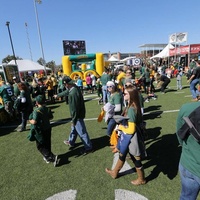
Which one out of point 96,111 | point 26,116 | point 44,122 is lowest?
point 96,111

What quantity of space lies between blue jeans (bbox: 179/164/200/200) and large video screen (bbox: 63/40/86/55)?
34.2m

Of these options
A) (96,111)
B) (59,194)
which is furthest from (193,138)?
(96,111)

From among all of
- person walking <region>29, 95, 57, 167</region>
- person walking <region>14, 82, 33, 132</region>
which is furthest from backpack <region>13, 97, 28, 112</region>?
person walking <region>29, 95, 57, 167</region>

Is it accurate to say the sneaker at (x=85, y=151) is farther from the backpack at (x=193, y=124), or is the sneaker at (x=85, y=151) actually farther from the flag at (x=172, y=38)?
the flag at (x=172, y=38)

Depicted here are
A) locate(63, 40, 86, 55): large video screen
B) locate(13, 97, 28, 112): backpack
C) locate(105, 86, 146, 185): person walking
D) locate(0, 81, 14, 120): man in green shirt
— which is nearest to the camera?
locate(105, 86, 146, 185): person walking

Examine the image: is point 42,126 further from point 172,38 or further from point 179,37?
point 172,38

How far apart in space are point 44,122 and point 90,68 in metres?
16.2

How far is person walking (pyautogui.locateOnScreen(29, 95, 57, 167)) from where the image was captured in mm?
4160

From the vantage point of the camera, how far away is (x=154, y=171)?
3910 mm

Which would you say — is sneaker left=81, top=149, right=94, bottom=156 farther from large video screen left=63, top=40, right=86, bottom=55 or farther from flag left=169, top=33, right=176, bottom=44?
large video screen left=63, top=40, right=86, bottom=55

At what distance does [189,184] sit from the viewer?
201 cm

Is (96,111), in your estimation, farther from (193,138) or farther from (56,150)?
(193,138)

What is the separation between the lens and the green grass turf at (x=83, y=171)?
3.44 meters

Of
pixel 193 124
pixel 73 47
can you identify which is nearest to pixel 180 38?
pixel 73 47
